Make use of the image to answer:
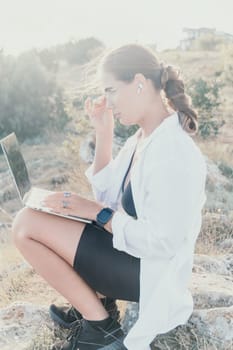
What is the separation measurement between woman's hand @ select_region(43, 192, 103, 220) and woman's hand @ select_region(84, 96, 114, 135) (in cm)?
63

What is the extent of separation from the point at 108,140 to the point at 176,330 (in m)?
0.96

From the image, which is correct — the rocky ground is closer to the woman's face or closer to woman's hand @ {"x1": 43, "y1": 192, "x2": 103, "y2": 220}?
woman's hand @ {"x1": 43, "y1": 192, "x2": 103, "y2": 220}

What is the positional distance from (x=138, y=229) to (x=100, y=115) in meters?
0.88

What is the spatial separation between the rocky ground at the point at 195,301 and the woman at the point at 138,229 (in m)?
0.16

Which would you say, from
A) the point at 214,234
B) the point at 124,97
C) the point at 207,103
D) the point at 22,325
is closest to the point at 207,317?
the point at 22,325

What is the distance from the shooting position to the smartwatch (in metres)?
2.27

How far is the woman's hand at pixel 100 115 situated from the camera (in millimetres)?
2877

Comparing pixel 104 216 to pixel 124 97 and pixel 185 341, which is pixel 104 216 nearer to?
pixel 124 97

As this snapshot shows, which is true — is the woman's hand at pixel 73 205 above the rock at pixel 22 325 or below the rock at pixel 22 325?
above

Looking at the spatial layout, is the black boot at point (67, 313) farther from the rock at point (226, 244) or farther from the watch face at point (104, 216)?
the rock at point (226, 244)

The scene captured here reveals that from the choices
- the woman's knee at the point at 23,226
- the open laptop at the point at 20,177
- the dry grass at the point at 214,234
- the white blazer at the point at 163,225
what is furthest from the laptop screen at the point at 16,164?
the dry grass at the point at 214,234

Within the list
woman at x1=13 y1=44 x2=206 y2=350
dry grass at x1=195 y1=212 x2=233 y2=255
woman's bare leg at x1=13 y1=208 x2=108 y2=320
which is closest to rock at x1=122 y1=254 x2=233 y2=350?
woman at x1=13 y1=44 x2=206 y2=350

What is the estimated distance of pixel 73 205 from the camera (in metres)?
2.33

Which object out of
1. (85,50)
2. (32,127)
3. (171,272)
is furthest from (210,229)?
(85,50)
